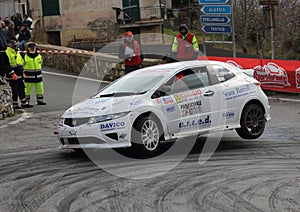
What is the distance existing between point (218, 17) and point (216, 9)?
30 cm

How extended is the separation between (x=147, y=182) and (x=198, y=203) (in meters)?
1.31

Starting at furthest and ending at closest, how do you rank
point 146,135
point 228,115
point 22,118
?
point 22,118 → point 228,115 → point 146,135

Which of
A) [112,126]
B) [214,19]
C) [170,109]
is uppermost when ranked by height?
[214,19]

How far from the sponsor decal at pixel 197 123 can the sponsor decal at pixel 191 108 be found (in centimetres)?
14

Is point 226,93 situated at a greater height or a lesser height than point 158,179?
greater

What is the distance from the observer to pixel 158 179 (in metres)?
9.33

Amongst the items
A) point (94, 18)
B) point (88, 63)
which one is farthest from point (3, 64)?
point (94, 18)

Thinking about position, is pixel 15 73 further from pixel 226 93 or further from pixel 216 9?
pixel 216 9

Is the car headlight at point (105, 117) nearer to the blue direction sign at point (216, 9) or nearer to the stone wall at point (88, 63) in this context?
the stone wall at point (88, 63)

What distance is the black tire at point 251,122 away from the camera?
40.3 feet

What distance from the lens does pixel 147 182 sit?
9.18m

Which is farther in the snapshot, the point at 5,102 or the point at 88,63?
the point at 88,63

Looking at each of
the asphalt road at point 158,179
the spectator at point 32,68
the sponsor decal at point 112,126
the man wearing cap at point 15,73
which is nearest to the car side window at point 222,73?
the asphalt road at point 158,179

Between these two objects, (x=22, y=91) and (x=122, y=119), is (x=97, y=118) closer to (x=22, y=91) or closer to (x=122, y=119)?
(x=122, y=119)
